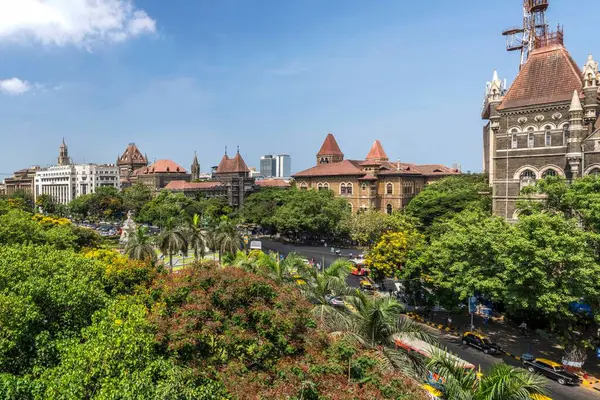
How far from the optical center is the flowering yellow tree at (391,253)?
103 ft

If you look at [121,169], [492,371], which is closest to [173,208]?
[492,371]

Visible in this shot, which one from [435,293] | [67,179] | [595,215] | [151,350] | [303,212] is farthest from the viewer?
[67,179]

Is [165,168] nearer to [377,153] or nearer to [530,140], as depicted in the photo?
[377,153]

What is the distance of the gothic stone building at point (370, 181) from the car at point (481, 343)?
48.4 meters

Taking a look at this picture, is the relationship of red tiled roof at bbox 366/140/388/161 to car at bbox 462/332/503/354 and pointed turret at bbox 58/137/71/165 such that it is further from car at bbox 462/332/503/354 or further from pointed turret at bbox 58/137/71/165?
pointed turret at bbox 58/137/71/165

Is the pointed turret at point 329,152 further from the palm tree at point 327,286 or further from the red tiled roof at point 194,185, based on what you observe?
the palm tree at point 327,286

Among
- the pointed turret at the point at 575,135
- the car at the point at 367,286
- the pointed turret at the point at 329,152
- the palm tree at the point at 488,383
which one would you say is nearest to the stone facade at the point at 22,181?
the pointed turret at the point at 329,152

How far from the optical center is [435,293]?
86.5 feet

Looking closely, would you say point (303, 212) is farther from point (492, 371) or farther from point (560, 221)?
point (492, 371)

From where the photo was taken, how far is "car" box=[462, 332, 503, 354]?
2258 cm

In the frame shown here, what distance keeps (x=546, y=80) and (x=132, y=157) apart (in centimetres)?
14109

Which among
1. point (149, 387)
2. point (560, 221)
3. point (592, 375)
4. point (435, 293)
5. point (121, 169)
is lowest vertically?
point (592, 375)

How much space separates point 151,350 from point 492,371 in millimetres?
8231

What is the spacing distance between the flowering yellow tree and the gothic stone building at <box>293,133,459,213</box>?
39.6 m
